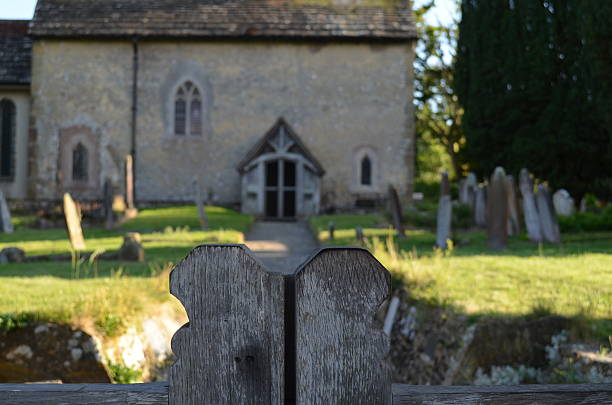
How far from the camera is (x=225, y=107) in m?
22.8

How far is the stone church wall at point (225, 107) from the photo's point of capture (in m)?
22.7

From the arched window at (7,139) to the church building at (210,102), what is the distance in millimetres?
984

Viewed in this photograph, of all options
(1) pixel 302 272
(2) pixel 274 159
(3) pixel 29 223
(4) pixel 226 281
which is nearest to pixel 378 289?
(1) pixel 302 272

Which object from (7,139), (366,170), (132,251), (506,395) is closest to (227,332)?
(506,395)

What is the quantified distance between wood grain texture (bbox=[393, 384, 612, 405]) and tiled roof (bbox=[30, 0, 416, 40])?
21428 mm

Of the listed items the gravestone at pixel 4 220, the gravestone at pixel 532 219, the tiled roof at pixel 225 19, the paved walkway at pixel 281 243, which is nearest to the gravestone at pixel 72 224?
the paved walkway at pixel 281 243

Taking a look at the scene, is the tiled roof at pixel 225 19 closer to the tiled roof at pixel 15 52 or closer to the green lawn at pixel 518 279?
the tiled roof at pixel 15 52

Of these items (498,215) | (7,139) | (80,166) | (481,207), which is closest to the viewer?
(498,215)

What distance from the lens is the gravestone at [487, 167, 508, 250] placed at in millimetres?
10414

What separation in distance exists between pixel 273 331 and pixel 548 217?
414 inches

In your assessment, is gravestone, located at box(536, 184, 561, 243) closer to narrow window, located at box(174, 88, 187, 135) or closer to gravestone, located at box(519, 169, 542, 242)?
gravestone, located at box(519, 169, 542, 242)

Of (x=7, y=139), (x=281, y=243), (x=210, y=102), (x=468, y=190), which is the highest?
(x=210, y=102)

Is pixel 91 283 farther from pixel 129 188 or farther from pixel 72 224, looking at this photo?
pixel 129 188

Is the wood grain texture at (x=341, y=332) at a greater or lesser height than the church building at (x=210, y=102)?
lesser
